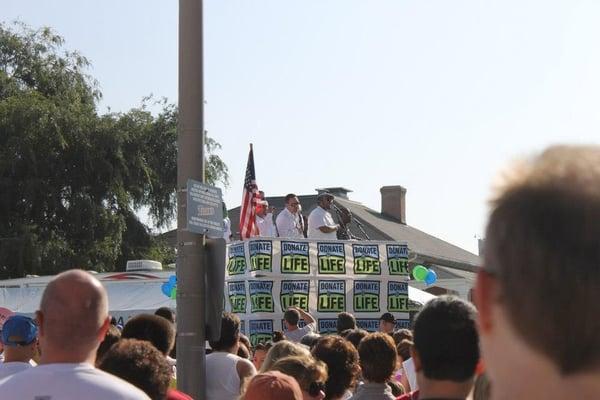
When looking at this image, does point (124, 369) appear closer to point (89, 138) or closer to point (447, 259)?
point (89, 138)

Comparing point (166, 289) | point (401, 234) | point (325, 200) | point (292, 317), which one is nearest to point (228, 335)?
point (292, 317)

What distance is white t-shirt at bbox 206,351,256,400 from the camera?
7.14 metres

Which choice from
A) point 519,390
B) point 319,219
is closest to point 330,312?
point 319,219

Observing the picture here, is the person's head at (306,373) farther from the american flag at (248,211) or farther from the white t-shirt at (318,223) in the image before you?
the american flag at (248,211)

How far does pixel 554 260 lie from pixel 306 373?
4170 millimetres

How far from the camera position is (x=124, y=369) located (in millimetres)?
4434

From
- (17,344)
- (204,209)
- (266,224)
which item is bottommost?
(17,344)

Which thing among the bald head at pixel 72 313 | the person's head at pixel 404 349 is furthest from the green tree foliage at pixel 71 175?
the bald head at pixel 72 313

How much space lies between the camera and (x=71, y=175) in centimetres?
3778

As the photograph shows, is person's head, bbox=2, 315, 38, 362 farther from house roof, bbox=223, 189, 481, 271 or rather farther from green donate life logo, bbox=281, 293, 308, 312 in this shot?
house roof, bbox=223, 189, 481, 271

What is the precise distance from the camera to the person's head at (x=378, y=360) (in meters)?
5.98

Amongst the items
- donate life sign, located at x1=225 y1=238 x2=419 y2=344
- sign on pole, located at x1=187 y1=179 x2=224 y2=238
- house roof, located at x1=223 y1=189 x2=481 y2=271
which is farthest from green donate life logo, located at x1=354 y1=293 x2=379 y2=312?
house roof, located at x1=223 y1=189 x2=481 y2=271

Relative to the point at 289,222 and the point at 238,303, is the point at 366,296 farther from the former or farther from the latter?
the point at 289,222

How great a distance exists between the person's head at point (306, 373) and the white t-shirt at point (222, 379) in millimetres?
1740
